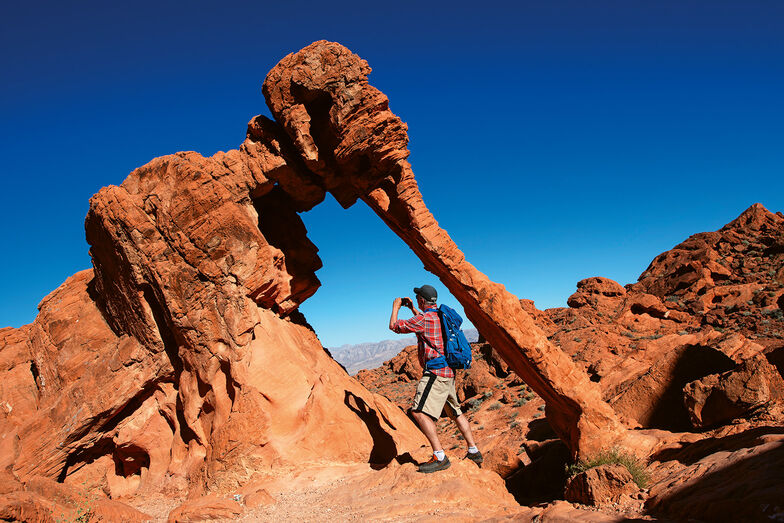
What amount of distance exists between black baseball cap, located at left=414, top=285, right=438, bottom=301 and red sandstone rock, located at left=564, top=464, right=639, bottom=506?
127 inches

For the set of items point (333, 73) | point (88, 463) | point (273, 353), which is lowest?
point (88, 463)

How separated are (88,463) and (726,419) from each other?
43.5 ft

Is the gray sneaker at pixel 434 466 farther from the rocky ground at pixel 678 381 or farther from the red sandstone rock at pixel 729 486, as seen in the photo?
the red sandstone rock at pixel 729 486

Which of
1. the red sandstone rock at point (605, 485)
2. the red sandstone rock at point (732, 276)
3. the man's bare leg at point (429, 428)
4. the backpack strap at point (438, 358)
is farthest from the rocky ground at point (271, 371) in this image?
the red sandstone rock at point (732, 276)

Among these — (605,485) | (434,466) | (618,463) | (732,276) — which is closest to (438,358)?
(434,466)

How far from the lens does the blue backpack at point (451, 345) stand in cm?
700

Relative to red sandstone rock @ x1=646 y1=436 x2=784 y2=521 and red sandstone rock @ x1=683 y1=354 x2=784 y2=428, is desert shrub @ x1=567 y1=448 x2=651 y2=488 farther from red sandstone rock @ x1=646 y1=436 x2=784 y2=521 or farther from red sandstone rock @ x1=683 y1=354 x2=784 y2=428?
red sandstone rock @ x1=683 y1=354 x2=784 y2=428

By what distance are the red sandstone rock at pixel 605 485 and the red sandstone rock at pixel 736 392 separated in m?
2.89

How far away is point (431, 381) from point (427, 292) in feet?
4.61

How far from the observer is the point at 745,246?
93.3 ft

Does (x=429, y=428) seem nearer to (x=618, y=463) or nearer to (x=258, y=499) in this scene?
(x=618, y=463)

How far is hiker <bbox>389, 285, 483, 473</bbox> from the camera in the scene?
6715 millimetres

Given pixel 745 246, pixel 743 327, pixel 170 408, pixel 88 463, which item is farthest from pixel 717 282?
pixel 88 463

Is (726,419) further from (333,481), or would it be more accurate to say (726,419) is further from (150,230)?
(150,230)
